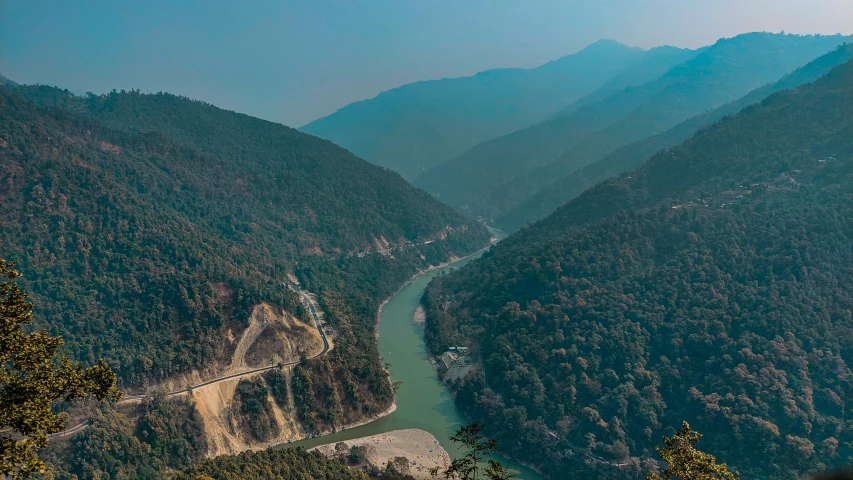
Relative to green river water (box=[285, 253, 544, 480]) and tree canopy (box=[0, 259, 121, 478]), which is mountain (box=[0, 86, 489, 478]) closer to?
green river water (box=[285, 253, 544, 480])

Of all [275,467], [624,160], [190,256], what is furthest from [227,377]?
[624,160]

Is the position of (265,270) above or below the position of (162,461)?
above

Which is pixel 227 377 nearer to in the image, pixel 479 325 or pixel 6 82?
pixel 479 325

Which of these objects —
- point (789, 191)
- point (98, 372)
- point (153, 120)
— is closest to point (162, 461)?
point (98, 372)

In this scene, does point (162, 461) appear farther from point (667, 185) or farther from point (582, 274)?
point (667, 185)

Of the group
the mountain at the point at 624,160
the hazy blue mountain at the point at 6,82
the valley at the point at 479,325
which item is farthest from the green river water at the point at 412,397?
the hazy blue mountain at the point at 6,82

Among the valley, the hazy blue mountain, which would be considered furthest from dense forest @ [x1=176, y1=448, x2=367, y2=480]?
the hazy blue mountain
